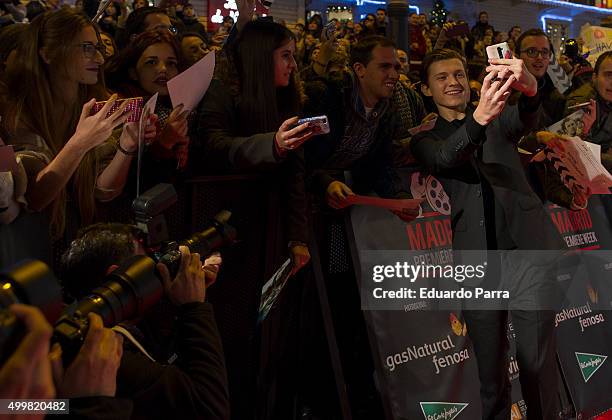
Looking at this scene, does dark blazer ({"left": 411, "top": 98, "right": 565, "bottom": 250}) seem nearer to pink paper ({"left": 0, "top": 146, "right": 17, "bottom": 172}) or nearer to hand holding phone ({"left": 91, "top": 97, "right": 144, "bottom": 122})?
hand holding phone ({"left": 91, "top": 97, "right": 144, "bottom": 122})

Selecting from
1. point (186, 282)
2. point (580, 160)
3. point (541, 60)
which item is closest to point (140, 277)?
point (186, 282)

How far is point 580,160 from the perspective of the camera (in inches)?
132

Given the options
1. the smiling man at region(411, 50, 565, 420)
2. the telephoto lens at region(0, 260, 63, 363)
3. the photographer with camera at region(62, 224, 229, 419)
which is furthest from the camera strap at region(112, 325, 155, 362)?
the smiling man at region(411, 50, 565, 420)

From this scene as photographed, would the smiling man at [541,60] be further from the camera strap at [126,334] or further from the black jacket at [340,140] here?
the camera strap at [126,334]

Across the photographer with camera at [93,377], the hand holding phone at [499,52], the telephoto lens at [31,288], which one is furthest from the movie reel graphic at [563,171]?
the telephoto lens at [31,288]

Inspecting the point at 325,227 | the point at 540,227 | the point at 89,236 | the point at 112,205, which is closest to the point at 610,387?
the point at 540,227

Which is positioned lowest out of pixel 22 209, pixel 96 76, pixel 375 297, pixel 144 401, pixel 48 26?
pixel 375 297

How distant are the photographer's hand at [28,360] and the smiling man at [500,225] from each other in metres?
2.14

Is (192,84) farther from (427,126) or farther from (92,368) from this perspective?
(92,368)

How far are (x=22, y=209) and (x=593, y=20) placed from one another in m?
21.9

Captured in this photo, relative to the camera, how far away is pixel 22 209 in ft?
6.49

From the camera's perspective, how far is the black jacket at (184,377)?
1555mm

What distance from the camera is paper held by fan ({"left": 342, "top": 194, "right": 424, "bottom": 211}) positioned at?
Result: 3.02 metres

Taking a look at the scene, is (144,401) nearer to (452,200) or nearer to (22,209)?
(22,209)
